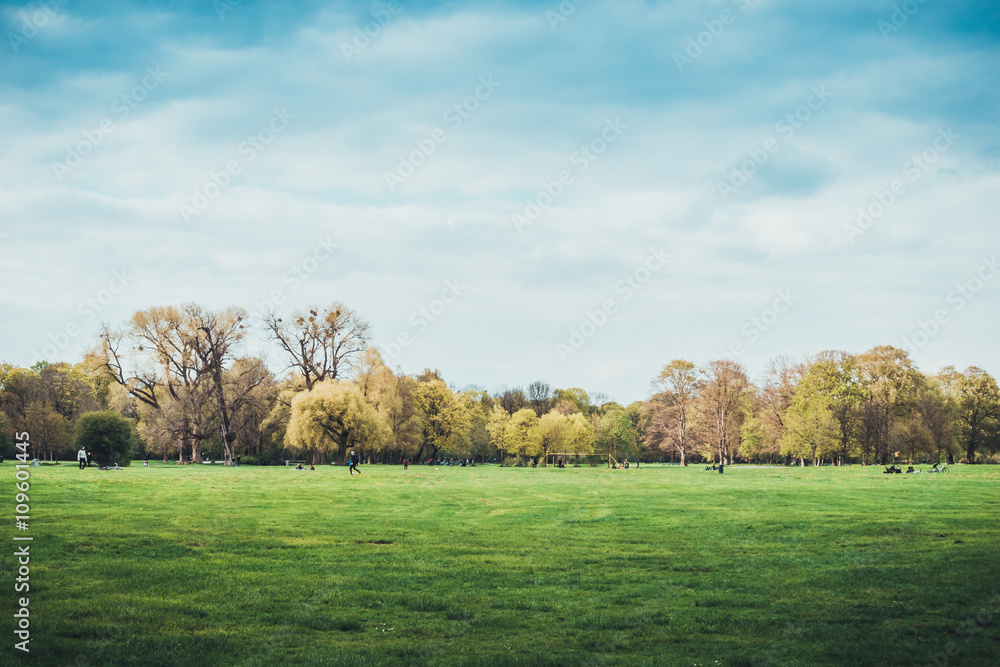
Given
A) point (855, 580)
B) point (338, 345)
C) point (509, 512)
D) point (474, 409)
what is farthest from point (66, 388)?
point (855, 580)

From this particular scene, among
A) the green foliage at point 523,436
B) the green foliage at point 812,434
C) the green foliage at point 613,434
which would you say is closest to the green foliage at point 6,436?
the green foliage at point 523,436

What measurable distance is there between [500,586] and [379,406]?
71200mm

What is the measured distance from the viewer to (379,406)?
Answer: 82.6m

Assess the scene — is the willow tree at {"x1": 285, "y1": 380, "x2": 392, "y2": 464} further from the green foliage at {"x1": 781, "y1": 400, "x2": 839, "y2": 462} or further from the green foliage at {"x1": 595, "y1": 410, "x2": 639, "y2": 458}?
the green foliage at {"x1": 595, "y1": 410, "x2": 639, "y2": 458}

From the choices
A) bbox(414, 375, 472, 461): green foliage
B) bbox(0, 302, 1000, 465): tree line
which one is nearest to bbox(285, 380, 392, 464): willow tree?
bbox(0, 302, 1000, 465): tree line

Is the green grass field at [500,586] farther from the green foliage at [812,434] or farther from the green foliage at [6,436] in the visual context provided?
the green foliage at [812,434]

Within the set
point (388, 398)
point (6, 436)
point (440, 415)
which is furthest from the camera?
point (440, 415)

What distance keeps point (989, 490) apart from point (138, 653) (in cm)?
3780

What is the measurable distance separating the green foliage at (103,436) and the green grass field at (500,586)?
34371mm

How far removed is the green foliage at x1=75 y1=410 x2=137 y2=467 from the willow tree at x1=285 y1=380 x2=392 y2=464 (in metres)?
16.0

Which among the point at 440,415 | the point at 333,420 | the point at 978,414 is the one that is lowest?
the point at 333,420

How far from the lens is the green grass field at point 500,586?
934 cm

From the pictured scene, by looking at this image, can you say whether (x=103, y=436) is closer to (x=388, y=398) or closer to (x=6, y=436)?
(x=6, y=436)

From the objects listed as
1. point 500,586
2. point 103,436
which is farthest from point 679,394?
point 500,586
